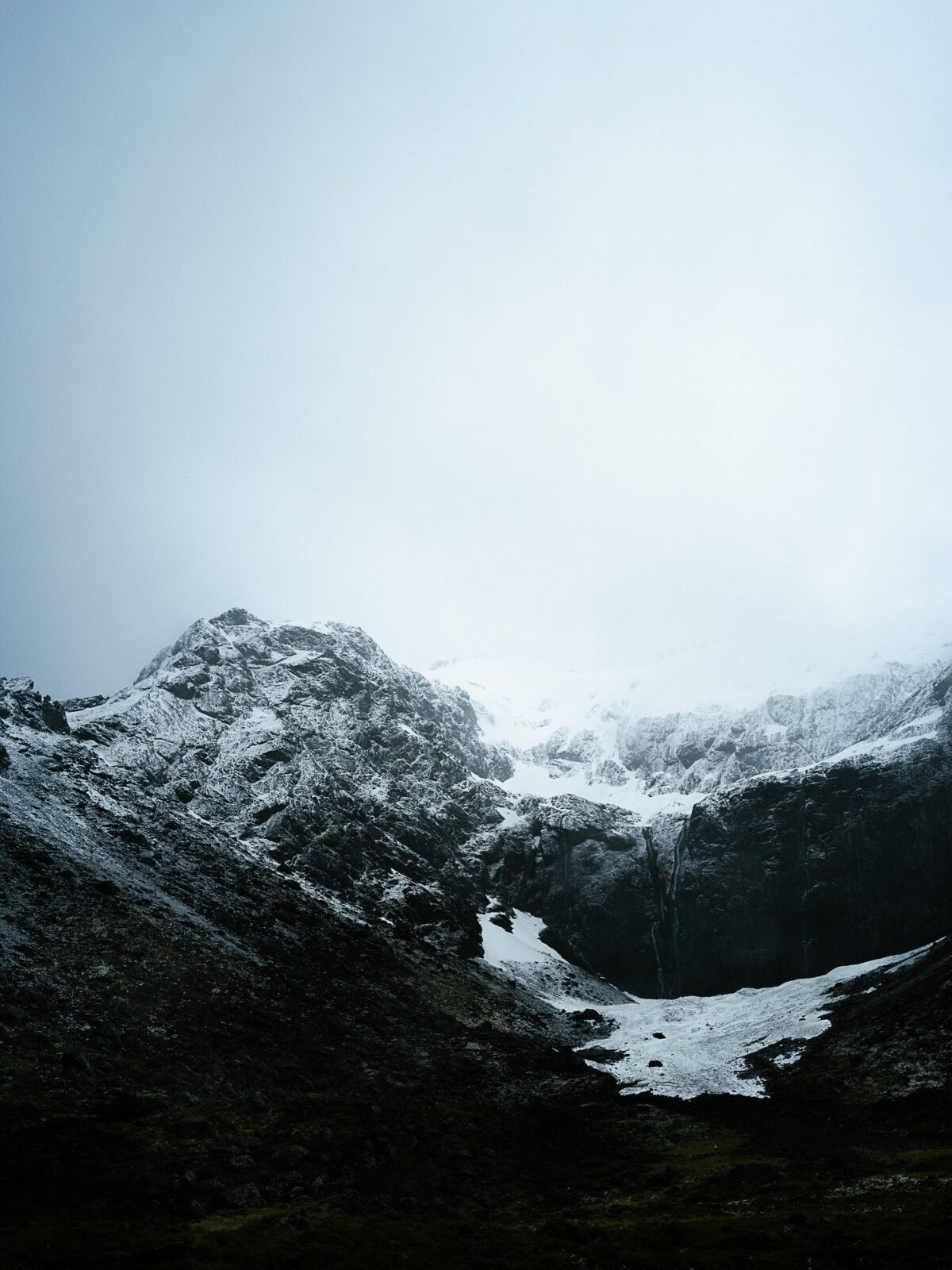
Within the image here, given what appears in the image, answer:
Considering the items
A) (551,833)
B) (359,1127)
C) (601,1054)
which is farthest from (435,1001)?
(551,833)

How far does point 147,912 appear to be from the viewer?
3617 inches

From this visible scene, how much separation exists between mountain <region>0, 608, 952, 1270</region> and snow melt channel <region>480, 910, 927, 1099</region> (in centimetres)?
89

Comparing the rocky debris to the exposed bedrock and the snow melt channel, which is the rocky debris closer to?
the snow melt channel

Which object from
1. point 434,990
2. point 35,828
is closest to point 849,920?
point 434,990

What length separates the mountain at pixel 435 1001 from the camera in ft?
123

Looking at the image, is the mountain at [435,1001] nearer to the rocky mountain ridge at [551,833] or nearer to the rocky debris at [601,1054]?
the rocky mountain ridge at [551,833]

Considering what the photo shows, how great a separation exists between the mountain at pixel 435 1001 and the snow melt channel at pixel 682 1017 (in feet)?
2.90

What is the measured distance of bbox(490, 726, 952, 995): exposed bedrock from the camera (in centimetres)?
14212

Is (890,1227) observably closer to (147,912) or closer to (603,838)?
(147,912)

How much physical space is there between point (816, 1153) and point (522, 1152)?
828 inches

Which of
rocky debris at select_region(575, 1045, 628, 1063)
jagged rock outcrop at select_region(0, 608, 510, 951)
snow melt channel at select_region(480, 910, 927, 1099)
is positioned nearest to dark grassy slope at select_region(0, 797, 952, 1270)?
rocky debris at select_region(575, 1045, 628, 1063)

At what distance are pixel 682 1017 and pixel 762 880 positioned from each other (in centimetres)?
4320

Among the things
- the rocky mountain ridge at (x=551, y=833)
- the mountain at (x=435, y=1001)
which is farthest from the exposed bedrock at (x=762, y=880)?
the mountain at (x=435, y=1001)

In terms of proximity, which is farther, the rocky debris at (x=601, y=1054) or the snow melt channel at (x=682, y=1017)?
the rocky debris at (x=601, y=1054)
